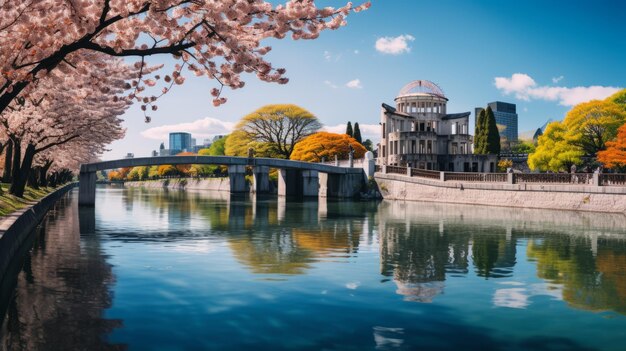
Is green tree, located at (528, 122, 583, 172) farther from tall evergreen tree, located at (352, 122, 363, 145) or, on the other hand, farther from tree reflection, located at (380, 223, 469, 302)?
tall evergreen tree, located at (352, 122, 363, 145)

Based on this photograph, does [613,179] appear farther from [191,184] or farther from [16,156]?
[191,184]

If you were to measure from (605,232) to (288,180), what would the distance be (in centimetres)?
5945

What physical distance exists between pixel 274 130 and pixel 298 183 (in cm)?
1949

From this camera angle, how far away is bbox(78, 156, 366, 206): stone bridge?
5231cm

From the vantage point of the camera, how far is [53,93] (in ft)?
96.2

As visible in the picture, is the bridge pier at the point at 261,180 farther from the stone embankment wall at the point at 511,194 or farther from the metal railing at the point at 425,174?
the metal railing at the point at 425,174

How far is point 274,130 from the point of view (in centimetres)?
10169

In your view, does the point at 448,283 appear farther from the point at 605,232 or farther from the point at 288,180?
the point at 288,180

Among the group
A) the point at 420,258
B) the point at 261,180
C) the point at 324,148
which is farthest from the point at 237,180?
the point at 420,258

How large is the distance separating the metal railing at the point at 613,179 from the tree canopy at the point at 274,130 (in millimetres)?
63715

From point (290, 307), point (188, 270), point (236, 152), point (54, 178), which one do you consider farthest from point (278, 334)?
point (236, 152)

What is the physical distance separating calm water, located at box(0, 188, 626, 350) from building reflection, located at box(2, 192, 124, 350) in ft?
0.13

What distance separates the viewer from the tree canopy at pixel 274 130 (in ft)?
329

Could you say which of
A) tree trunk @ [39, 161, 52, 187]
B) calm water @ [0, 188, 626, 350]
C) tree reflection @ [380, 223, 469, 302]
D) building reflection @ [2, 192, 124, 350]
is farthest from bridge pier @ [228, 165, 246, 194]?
building reflection @ [2, 192, 124, 350]
